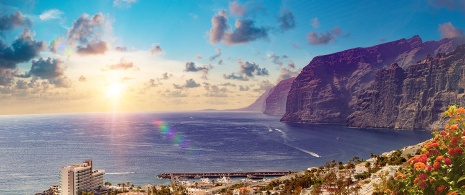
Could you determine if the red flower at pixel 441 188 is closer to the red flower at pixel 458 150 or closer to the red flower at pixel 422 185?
the red flower at pixel 422 185

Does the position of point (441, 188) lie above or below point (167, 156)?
above

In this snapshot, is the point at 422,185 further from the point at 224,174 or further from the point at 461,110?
the point at 224,174

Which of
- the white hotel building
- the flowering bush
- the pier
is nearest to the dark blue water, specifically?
the pier

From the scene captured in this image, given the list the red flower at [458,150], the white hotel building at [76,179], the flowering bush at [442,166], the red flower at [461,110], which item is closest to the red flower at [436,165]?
the flowering bush at [442,166]

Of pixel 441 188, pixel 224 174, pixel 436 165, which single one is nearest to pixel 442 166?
pixel 436 165

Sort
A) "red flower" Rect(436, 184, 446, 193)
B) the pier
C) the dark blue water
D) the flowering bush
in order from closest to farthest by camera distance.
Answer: "red flower" Rect(436, 184, 446, 193) → the flowering bush → the pier → the dark blue water

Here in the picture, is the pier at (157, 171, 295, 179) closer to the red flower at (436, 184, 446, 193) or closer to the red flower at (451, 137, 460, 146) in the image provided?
the red flower at (451, 137, 460, 146)

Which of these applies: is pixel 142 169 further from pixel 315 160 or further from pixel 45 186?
pixel 315 160

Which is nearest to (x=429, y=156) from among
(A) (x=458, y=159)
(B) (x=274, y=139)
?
(A) (x=458, y=159)
